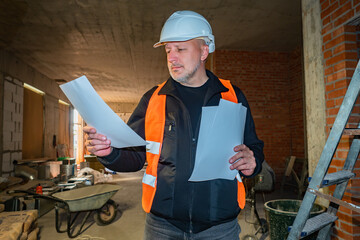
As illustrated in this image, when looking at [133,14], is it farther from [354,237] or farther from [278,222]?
[354,237]

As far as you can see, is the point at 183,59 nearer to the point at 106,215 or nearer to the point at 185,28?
the point at 185,28

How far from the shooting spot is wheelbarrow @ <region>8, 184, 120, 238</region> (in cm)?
375

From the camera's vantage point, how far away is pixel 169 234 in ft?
4.03

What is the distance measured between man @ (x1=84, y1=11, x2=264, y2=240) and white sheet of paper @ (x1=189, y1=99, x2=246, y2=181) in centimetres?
6

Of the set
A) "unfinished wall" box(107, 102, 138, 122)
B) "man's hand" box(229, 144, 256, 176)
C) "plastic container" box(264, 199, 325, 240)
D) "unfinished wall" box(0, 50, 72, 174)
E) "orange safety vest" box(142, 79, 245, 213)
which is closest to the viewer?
"man's hand" box(229, 144, 256, 176)

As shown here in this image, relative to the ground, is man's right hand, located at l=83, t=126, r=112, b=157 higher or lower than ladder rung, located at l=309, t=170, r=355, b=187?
higher

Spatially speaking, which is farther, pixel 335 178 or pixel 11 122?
pixel 11 122

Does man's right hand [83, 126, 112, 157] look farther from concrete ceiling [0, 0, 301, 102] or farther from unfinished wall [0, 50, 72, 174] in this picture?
unfinished wall [0, 50, 72, 174]

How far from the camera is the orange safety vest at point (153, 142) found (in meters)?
1.30

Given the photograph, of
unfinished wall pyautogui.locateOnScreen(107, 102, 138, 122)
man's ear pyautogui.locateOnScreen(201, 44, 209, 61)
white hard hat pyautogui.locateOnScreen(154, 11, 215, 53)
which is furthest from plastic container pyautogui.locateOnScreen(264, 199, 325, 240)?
unfinished wall pyautogui.locateOnScreen(107, 102, 138, 122)

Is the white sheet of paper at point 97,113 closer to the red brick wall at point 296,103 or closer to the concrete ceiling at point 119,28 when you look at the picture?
the concrete ceiling at point 119,28

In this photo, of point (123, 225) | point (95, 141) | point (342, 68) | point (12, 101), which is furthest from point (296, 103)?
point (12, 101)

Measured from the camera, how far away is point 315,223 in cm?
161

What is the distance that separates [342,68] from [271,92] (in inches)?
175
